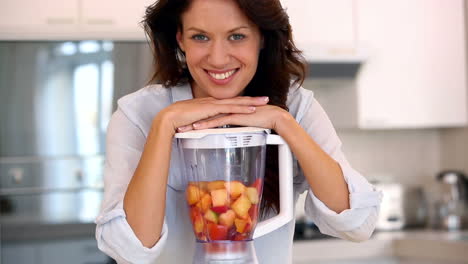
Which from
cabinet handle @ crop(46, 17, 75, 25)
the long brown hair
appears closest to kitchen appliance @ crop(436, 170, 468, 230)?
cabinet handle @ crop(46, 17, 75, 25)

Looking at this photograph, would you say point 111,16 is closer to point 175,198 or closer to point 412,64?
point 412,64

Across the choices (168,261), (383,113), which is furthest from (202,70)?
(383,113)

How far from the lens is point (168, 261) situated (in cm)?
136

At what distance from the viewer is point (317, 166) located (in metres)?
1.21

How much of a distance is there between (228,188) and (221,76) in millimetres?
230

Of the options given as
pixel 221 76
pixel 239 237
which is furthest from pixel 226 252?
pixel 221 76

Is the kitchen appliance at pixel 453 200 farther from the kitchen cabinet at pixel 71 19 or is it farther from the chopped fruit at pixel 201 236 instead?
the chopped fruit at pixel 201 236

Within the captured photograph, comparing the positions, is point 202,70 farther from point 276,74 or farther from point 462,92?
point 462,92

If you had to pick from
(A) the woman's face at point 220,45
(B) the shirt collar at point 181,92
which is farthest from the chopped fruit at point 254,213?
(B) the shirt collar at point 181,92

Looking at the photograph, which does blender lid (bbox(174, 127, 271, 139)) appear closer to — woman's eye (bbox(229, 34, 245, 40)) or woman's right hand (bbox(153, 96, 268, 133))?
woman's right hand (bbox(153, 96, 268, 133))

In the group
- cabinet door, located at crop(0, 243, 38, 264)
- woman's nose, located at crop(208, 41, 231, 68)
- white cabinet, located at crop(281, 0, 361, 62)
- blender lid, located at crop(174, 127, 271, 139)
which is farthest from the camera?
white cabinet, located at crop(281, 0, 361, 62)

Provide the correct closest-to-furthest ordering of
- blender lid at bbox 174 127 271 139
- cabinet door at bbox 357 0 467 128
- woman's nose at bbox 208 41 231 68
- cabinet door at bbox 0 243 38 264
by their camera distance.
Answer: blender lid at bbox 174 127 271 139 → woman's nose at bbox 208 41 231 68 → cabinet door at bbox 0 243 38 264 → cabinet door at bbox 357 0 467 128

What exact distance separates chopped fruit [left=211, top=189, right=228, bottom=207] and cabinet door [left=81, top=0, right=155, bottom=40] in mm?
2005

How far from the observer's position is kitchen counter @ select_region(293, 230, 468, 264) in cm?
316
